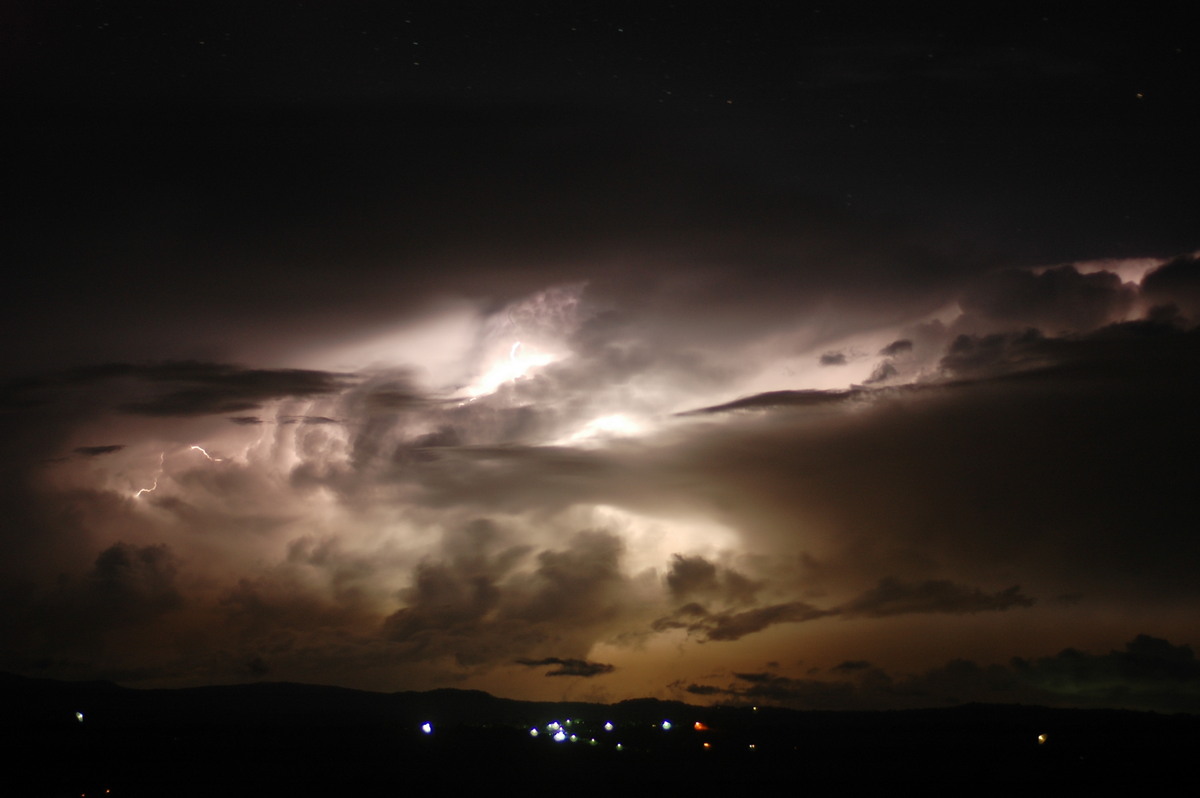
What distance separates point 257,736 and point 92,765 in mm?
46329

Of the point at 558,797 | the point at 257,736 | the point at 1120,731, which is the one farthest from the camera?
the point at 1120,731

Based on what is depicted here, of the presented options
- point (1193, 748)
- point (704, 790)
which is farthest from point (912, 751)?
point (704, 790)

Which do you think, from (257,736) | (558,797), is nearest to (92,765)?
(558,797)

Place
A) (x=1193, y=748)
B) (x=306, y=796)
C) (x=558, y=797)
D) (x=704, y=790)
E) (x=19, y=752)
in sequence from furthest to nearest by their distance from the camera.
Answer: (x=1193, y=748)
(x=19, y=752)
(x=704, y=790)
(x=558, y=797)
(x=306, y=796)

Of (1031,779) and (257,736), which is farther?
(257,736)

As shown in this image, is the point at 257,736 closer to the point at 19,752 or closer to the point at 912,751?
the point at 19,752

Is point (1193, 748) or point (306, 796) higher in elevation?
point (306, 796)

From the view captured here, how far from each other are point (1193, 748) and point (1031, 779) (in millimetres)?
61130

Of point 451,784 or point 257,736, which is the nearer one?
point 451,784

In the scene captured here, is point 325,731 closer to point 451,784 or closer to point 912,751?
point 451,784

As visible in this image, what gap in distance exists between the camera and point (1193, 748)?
135 metres

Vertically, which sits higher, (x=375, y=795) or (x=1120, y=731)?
(x=375, y=795)

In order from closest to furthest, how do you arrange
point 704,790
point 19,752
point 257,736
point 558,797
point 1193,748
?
1. point 558,797
2. point 704,790
3. point 19,752
4. point 257,736
5. point 1193,748

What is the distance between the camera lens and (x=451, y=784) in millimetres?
74438
